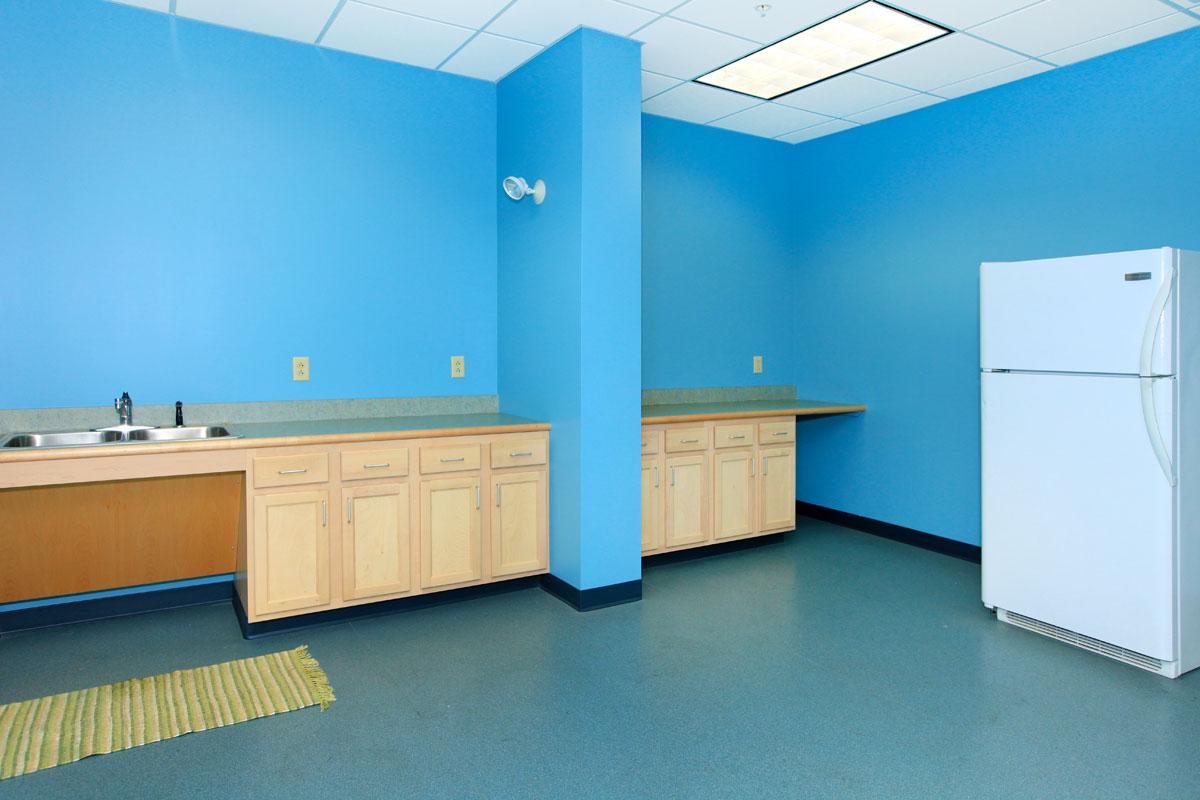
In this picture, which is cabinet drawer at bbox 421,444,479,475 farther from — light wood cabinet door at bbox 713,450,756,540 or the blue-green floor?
light wood cabinet door at bbox 713,450,756,540

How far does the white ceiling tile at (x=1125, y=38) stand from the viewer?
131 inches

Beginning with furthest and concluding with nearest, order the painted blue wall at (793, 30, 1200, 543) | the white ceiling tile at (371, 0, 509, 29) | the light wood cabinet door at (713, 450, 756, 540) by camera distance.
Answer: the light wood cabinet door at (713, 450, 756, 540), the painted blue wall at (793, 30, 1200, 543), the white ceiling tile at (371, 0, 509, 29)

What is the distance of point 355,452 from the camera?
3254 mm

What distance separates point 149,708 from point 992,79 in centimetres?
464

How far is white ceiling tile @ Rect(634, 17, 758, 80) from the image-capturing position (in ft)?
11.2

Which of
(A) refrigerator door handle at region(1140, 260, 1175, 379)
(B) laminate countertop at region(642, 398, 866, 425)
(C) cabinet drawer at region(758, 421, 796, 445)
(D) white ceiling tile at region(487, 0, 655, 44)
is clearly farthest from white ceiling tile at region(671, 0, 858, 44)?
(C) cabinet drawer at region(758, 421, 796, 445)

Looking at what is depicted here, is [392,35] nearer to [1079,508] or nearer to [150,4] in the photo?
[150,4]

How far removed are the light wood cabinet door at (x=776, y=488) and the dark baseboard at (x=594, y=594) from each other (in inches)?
45.6

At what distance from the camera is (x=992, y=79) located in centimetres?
405

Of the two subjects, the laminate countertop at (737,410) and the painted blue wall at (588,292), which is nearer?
the painted blue wall at (588,292)

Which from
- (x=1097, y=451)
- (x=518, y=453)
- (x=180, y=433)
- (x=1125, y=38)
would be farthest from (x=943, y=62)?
(x=180, y=433)

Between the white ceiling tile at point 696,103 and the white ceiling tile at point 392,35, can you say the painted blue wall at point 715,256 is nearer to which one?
the white ceiling tile at point 696,103

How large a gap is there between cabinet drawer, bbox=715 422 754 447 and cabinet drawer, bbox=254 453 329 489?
2.11 m

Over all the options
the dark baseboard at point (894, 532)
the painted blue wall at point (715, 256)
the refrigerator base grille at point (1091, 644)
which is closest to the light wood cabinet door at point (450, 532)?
the painted blue wall at point (715, 256)
